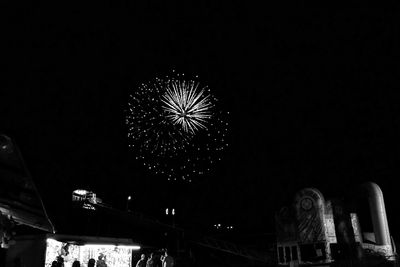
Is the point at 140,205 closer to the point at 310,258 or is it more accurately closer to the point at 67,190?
the point at 310,258

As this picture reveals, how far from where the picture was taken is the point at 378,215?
32.0m

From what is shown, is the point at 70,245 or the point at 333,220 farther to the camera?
the point at 333,220

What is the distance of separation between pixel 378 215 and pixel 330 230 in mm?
4398

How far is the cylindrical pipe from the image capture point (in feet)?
102

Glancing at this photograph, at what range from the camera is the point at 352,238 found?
3203 cm

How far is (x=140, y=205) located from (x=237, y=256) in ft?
144

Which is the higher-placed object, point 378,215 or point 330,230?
point 378,215

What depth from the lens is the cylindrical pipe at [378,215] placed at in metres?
31.1

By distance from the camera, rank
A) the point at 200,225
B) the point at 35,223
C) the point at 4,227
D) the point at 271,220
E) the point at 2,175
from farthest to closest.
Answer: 1. the point at 200,225
2. the point at 271,220
3. the point at 35,223
4. the point at 4,227
5. the point at 2,175

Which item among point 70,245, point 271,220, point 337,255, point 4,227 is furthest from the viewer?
point 271,220

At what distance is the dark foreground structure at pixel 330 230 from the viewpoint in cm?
3112

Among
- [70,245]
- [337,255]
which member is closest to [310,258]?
[337,255]

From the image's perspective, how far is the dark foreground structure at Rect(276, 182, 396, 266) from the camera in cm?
3112

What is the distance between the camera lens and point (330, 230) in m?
31.8
